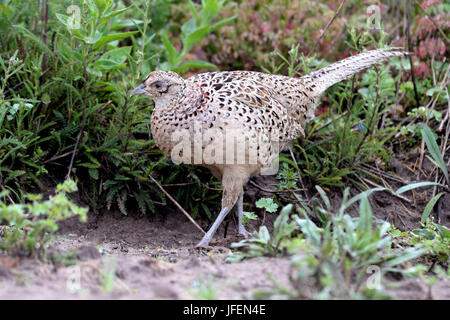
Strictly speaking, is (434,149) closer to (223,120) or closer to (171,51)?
(223,120)

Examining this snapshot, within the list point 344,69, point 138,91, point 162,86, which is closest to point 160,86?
point 162,86

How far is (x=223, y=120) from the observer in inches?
156

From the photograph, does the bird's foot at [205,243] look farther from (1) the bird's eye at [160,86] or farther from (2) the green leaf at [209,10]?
(2) the green leaf at [209,10]

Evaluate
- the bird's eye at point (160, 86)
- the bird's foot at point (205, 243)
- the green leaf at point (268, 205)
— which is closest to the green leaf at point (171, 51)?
the bird's eye at point (160, 86)

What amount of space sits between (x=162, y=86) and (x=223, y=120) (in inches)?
21.2

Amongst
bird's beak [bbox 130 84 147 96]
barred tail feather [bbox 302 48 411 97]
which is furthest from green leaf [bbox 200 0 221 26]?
bird's beak [bbox 130 84 147 96]

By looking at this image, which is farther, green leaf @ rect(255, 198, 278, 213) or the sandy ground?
green leaf @ rect(255, 198, 278, 213)

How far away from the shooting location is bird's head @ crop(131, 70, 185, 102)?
4.05 metres

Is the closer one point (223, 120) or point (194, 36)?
point (223, 120)

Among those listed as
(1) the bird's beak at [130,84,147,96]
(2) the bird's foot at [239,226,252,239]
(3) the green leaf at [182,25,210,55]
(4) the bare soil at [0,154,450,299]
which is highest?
(3) the green leaf at [182,25,210,55]

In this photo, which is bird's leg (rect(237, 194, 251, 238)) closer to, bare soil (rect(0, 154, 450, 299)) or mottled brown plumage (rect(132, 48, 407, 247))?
mottled brown plumage (rect(132, 48, 407, 247))
